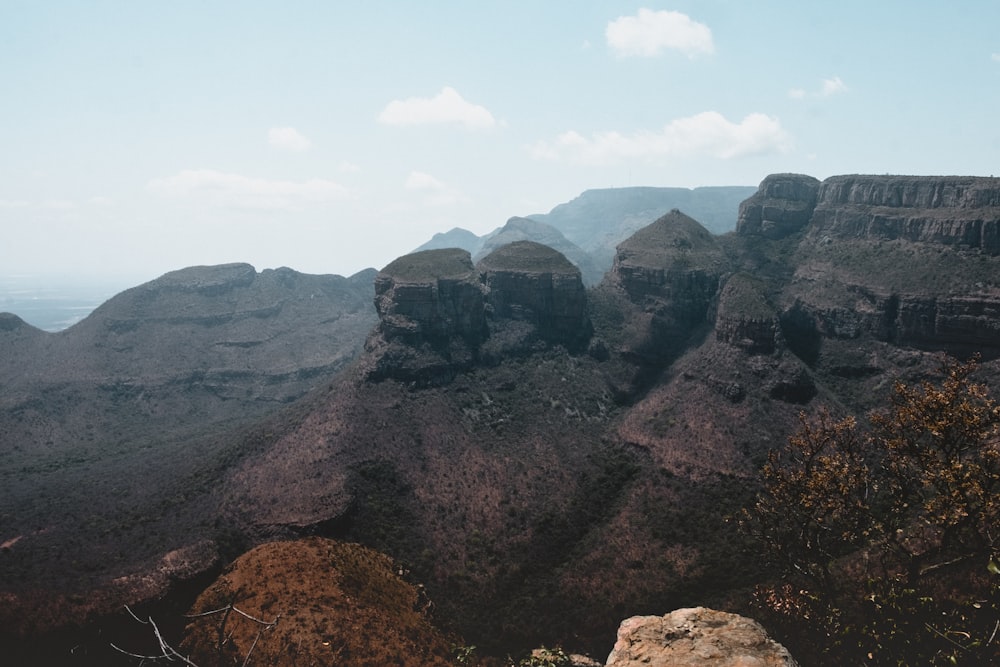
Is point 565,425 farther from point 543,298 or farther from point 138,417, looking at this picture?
point 138,417

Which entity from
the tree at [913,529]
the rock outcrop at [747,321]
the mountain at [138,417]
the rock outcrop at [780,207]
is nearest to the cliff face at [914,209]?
the rock outcrop at [780,207]

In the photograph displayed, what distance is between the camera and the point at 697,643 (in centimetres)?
3222

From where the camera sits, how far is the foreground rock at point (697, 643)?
2986 cm

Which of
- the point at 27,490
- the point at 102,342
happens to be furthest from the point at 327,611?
the point at 102,342

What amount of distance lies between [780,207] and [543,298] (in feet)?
227

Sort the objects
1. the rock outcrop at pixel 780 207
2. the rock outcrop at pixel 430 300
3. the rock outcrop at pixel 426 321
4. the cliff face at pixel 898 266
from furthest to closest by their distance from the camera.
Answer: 1. the rock outcrop at pixel 780 207
2. the rock outcrop at pixel 430 300
3. the rock outcrop at pixel 426 321
4. the cliff face at pixel 898 266

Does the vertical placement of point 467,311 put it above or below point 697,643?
above

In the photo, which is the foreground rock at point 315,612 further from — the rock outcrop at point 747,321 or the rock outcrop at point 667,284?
the rock outcrop at point 667,284

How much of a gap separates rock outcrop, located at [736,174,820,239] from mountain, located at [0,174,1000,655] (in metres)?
6.61

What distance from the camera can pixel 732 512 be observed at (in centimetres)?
6962

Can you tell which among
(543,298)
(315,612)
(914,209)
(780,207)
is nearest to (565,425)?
(543,298)

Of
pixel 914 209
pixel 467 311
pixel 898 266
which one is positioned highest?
pixel 914 209

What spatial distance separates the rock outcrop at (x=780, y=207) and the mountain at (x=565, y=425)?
6.61 m

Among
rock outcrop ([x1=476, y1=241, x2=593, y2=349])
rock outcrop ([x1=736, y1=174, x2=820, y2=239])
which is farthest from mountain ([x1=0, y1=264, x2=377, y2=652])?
rock outcrop ([x1=736, y1=174, x2=820, y2=239])
